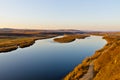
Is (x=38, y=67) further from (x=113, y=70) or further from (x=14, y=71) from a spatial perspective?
(x=113, y=70)

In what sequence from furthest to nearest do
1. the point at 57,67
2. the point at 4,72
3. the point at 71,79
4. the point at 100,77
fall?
1. the point at 57,67
2. the point at 4,72
3. the point at 71,79
4. the point at 100,77

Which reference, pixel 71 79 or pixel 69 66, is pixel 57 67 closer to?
pixel 69 66

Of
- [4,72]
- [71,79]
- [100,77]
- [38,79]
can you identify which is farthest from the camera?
[4,72]

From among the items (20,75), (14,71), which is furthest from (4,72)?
(20,75)

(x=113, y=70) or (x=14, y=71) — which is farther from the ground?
(x=113, y=70)

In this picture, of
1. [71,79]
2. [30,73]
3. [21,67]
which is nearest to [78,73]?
[71,79]

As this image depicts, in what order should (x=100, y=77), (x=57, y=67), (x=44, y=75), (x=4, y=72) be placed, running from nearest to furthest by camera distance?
(x=100, y=77) < (x=44, y=75) < (x=4, y=72) < (x=57, y=67)

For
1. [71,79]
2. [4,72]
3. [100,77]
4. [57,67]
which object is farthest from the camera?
[57,67]

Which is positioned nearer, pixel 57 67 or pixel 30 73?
pixel 30 73

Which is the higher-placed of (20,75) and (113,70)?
(113,70)
